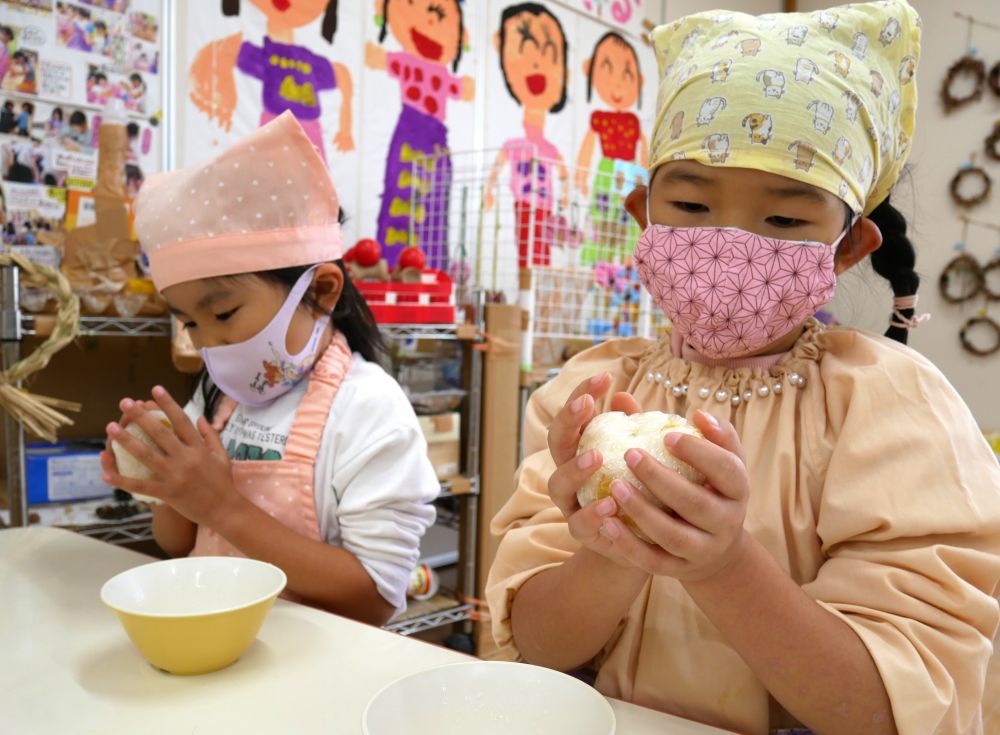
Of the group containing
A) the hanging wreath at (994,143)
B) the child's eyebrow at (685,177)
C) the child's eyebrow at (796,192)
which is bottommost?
the child's eyebrow at (796,192)

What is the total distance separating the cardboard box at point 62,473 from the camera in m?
1.61

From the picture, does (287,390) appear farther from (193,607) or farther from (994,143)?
(994,143)

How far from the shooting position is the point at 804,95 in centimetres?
74

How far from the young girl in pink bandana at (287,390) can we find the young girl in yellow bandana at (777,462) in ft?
0.92

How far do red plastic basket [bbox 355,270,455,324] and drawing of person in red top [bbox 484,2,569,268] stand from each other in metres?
0.71

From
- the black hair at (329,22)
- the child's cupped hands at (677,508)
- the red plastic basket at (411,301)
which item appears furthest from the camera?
the black hair at (329,22)

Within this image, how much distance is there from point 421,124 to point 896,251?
2.13m

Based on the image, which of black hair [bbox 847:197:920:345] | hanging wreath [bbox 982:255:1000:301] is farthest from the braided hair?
hanging wreath [bbox 982:255:1000:301]

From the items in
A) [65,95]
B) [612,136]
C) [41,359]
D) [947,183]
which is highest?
[612,136]

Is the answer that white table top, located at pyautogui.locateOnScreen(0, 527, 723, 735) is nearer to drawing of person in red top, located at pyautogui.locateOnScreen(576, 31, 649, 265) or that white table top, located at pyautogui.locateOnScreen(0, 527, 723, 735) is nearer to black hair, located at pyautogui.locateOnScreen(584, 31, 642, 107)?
drawing of person in red top, located at pyautogui.locateOnScreen(576, 31, 649, 265)

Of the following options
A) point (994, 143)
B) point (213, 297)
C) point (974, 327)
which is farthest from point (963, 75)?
point (213, 297)

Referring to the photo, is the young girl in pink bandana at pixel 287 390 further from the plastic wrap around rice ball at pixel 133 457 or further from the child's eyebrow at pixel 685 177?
the child's eyebrow at pixel 685 177

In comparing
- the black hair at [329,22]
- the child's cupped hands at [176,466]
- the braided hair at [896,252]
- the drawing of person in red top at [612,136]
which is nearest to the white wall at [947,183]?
the drawing of person in red top at [612,136]

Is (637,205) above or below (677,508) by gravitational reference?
above
